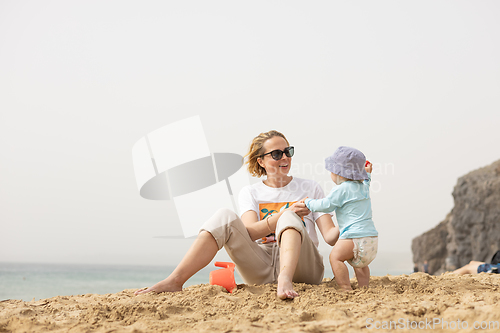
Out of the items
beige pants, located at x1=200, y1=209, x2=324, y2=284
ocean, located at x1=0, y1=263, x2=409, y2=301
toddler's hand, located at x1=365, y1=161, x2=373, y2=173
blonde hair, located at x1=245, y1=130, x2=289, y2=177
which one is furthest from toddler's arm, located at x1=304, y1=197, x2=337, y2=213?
ocean, located at x1=0, y1=263, x2=409, y2=301

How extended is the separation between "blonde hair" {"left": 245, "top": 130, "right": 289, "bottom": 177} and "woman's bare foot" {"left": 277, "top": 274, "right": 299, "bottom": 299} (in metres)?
1.31

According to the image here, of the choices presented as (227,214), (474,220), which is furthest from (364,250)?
(474,220)

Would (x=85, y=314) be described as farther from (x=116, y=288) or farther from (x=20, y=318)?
(x=116, y=288)

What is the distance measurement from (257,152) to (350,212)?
104cm

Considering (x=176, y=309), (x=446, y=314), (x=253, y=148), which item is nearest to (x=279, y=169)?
(x=253, y=148)

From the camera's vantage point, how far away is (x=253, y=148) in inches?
139

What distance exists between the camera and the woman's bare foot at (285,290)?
7.62 feet

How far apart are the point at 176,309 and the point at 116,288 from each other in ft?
72.0

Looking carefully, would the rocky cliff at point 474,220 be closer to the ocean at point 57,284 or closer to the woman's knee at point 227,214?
the ocean at point 57,284

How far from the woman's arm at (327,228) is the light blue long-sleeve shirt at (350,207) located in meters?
0.19

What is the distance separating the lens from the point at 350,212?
2.84 metres

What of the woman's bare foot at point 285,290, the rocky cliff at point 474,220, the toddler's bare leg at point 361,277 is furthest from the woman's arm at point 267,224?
the rocky cliff at point 474,220

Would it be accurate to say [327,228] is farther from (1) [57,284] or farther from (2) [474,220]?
(1) [57,284]

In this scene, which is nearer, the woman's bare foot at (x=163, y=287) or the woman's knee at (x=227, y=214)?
the woman's bare foot at (x=163, y=287)
